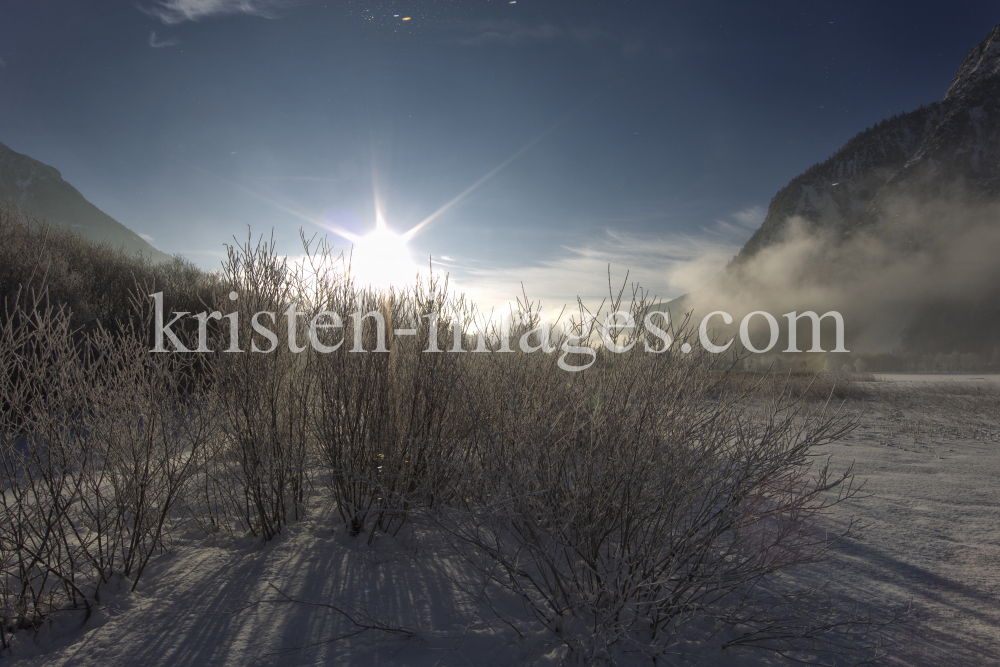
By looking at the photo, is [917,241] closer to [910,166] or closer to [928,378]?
[910,166]

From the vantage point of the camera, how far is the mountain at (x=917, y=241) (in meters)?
50.6

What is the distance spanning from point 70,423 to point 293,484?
1299 millimetres

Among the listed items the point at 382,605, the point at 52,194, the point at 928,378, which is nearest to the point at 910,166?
the point at 928,378

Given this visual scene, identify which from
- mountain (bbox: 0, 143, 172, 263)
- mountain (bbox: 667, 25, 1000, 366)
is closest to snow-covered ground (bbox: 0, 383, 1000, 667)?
mountain (bbox: 667, 25, 1000, 366)

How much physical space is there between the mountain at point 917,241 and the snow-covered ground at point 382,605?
139 feet

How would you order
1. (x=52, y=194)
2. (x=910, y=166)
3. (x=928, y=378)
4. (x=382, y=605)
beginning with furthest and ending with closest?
(x=52, y=194) < (x=910, y=166) < (x=928, y=378) < (x=382, y=605)

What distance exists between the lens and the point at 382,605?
7.28 feet

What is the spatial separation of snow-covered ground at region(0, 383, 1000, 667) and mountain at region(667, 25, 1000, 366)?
139 feet

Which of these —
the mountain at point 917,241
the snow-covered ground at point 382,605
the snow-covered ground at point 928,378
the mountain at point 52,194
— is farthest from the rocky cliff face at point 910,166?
the mountain at point 52,194

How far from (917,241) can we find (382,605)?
254 ft

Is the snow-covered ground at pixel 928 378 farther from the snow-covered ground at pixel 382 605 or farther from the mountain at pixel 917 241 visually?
the snow-covered ground at pixel 382 605

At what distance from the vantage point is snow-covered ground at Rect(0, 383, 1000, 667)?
189 cm

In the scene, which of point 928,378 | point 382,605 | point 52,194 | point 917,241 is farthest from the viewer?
point 52,194

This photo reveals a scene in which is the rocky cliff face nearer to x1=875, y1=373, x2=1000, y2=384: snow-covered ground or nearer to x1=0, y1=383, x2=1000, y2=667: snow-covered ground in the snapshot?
x1=875, y1=373, x2=1000, y2=384: snow-covered ground
